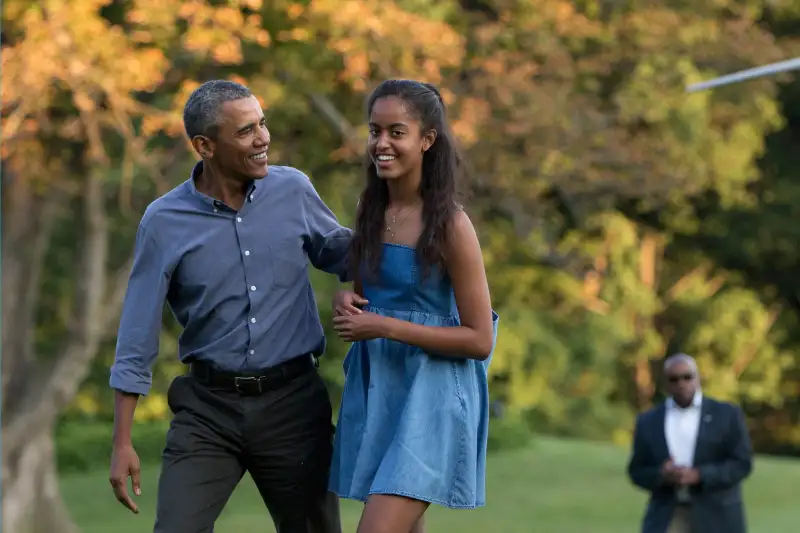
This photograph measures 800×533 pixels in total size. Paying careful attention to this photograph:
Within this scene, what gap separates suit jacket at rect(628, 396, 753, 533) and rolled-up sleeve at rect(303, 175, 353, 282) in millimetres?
4416

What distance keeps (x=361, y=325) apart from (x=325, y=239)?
55 cm

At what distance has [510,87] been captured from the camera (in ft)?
52.3

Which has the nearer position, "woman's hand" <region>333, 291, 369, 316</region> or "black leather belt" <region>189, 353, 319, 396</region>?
"woman's hand" <region>333, 291, 369, 316</region>

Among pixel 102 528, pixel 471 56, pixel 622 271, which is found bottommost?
pixel 102 528

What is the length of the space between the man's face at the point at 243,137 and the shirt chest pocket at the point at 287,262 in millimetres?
250

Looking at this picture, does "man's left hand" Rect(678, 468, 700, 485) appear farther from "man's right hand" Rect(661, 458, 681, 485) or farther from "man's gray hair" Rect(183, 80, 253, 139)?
"man's gray hair" Rect(183, 80, 253, 139)

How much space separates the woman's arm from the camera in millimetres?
5070

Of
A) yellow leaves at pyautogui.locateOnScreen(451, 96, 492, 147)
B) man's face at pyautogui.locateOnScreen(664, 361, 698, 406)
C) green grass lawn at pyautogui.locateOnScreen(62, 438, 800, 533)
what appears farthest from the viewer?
green grass lawn at pyautogui.locateOnScreen(62, 438, 800, 533)

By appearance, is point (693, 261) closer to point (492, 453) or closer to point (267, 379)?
point (492, 453)

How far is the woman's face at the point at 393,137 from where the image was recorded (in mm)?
5125

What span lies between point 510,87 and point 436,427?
11.0m

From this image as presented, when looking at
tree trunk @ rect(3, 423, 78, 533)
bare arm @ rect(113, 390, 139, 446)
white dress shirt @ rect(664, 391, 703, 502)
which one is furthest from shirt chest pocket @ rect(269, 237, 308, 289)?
tree trunk @ rect(3, 423, 78, 533)

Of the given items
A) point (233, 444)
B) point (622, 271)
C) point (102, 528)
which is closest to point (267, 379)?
point (233, 444)

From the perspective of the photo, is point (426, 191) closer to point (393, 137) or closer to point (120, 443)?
point (393, 137)
